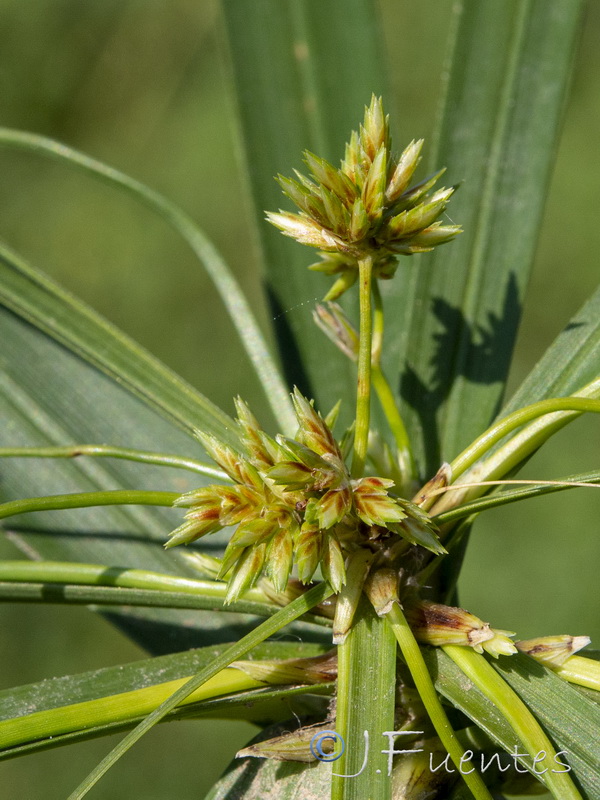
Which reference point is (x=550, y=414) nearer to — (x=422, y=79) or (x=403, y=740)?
(x=403, y=740)

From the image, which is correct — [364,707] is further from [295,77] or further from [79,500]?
[295,77]

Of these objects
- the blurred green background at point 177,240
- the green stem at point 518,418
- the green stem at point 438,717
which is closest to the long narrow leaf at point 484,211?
the green stem at point 518,418

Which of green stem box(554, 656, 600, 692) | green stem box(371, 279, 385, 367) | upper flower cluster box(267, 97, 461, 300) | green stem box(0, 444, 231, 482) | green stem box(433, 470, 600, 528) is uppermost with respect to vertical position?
upper flower cluster box(267, 97, 461, 300)

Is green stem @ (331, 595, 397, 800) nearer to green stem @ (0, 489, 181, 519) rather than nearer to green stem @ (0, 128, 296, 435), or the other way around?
green stem @ (0, 489, 181, 519)

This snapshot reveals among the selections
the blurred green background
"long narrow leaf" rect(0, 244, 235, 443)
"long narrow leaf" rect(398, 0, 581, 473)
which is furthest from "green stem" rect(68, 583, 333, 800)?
the blurred green background

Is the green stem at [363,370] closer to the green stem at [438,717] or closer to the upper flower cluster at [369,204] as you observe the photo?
Answer: the upper flower cluster at [369,204]
